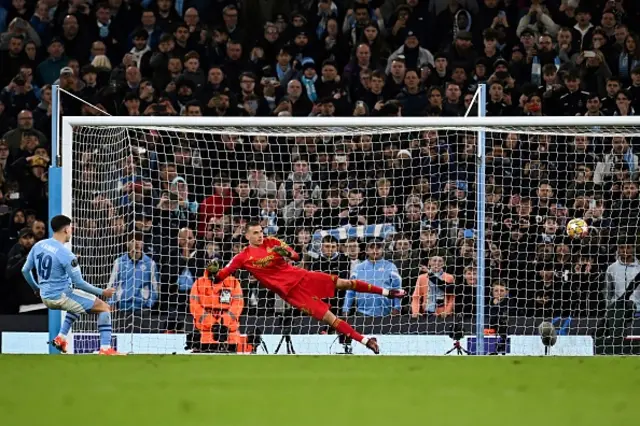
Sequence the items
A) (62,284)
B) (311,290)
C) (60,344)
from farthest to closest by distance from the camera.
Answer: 1. (311,290)
2. (62,284)
3. (60,344)

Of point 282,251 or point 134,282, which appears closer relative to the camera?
point 282,251

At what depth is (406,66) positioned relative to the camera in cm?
1480

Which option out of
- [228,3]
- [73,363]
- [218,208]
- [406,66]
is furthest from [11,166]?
[73,363]

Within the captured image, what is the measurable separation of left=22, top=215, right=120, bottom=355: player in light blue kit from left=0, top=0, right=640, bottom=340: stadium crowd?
34.5 inches

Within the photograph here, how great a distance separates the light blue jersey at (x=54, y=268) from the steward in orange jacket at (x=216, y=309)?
4.50 ft

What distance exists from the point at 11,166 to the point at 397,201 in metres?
4.52

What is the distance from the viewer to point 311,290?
11.6 metres

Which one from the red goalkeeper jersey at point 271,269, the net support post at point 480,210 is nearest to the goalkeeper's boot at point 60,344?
the red goalkeeper jersey at point 271,269

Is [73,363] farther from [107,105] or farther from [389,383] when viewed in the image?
[107,105]

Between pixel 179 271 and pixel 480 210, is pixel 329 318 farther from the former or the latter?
pixel 179 271

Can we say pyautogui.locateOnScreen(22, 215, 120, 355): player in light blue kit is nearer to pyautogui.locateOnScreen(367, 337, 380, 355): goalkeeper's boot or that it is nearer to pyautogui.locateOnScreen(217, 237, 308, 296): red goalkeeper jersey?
pyautogui.locateOnScreen(217, 237, 308, 296): red goalkeeper jersey

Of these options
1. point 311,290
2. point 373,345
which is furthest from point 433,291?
point 311,290

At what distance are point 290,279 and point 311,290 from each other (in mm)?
237

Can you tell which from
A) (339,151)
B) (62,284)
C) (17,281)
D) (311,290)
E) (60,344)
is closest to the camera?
(60,344)
